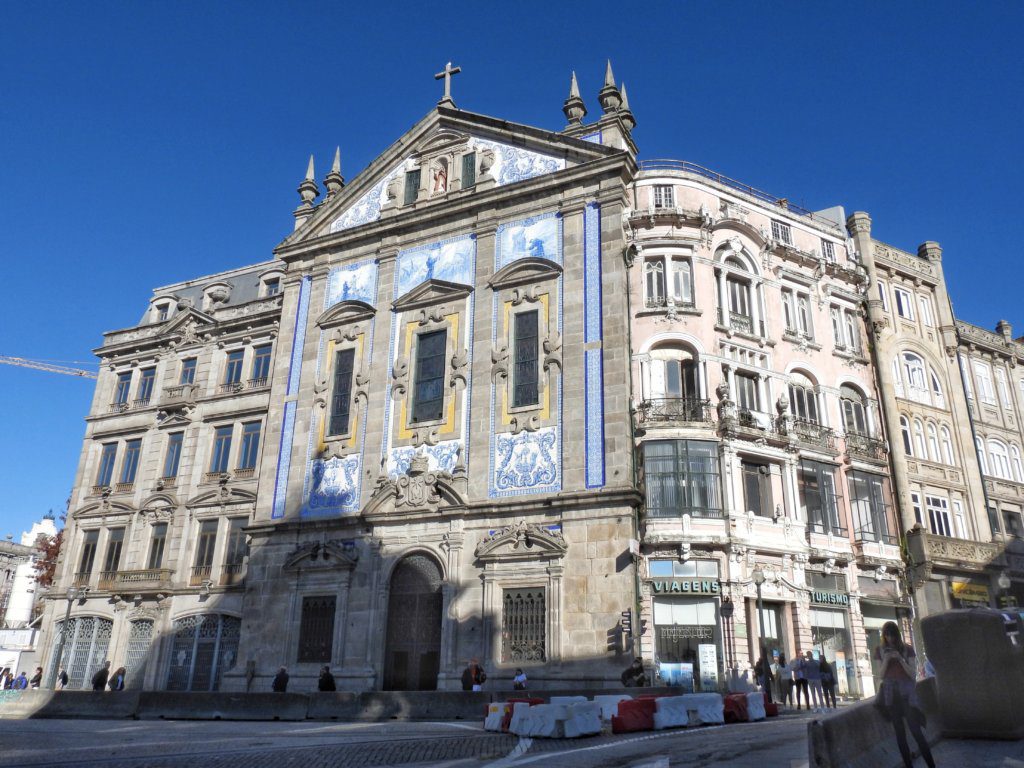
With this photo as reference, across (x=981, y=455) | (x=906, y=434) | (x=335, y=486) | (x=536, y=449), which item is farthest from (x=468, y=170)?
(x=981, y=455)

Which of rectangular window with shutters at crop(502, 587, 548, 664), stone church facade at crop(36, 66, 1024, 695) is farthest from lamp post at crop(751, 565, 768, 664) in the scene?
rectangular window with shutters at crop(502, 587, 548, 664)

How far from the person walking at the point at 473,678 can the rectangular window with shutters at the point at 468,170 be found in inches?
664

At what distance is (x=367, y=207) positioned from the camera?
108 ft

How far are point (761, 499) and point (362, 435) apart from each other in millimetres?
13795

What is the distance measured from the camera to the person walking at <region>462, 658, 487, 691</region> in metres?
22.5

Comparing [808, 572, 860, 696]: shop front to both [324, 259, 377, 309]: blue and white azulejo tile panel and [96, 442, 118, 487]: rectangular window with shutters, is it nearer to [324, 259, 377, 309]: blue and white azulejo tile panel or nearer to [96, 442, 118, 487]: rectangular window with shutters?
[324, 259, 377, 309]: blue and white azulejo tile panel

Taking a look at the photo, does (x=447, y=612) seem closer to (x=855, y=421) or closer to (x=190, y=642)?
(x=190, y=642)

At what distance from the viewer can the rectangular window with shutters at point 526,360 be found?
26531 millimetres

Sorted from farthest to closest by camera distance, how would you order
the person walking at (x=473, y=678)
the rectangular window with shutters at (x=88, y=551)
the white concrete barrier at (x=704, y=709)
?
1. the rectangular window with shutters at (x=88, y=551)
2. the person walking at (x=473, y=678)
3. the white concrete barrier at (x=704, y=709)

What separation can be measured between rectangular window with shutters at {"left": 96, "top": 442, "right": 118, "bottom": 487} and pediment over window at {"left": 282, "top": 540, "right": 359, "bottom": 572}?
14.9 m

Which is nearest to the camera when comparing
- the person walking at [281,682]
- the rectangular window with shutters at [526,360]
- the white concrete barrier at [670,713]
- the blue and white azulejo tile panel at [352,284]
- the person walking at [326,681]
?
the white concrete barrier at [670,713]

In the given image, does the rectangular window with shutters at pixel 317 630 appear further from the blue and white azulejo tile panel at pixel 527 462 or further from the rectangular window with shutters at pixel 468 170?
the rectangular window with shutters at pixel 468 170

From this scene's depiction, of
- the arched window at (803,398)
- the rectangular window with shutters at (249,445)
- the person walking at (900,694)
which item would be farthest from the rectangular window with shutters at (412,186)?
the person walking at (900,694)

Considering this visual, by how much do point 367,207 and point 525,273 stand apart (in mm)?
8531
